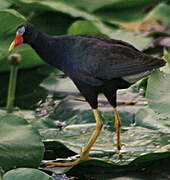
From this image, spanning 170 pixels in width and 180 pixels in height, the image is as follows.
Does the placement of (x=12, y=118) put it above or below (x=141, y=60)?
below

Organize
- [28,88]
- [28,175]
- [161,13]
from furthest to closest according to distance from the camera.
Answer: [161,13] → [28,88] → [28,175]

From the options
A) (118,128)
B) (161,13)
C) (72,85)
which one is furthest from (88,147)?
(161,13)

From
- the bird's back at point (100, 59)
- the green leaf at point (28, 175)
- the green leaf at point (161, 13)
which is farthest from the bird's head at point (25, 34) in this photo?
the green leaf at point (161, 13)

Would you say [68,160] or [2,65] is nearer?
[68,160]

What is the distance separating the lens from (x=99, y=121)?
2.70m

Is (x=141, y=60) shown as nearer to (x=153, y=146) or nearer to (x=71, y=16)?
(x=153, y=146)

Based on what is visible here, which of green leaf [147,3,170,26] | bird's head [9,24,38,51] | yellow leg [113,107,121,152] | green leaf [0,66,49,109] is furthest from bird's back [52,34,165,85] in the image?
green leaf [147,3,170,26]

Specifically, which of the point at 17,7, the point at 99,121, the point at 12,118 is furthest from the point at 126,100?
the point at 17,7

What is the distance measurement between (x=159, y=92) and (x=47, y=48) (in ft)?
1.57

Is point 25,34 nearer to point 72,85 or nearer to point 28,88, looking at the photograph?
point 72,85

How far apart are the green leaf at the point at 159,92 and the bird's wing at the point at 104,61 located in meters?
0.04

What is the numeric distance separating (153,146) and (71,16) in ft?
6.18

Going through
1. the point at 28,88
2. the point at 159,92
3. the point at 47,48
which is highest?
the point at 47,48

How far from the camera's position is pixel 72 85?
3.58 m
